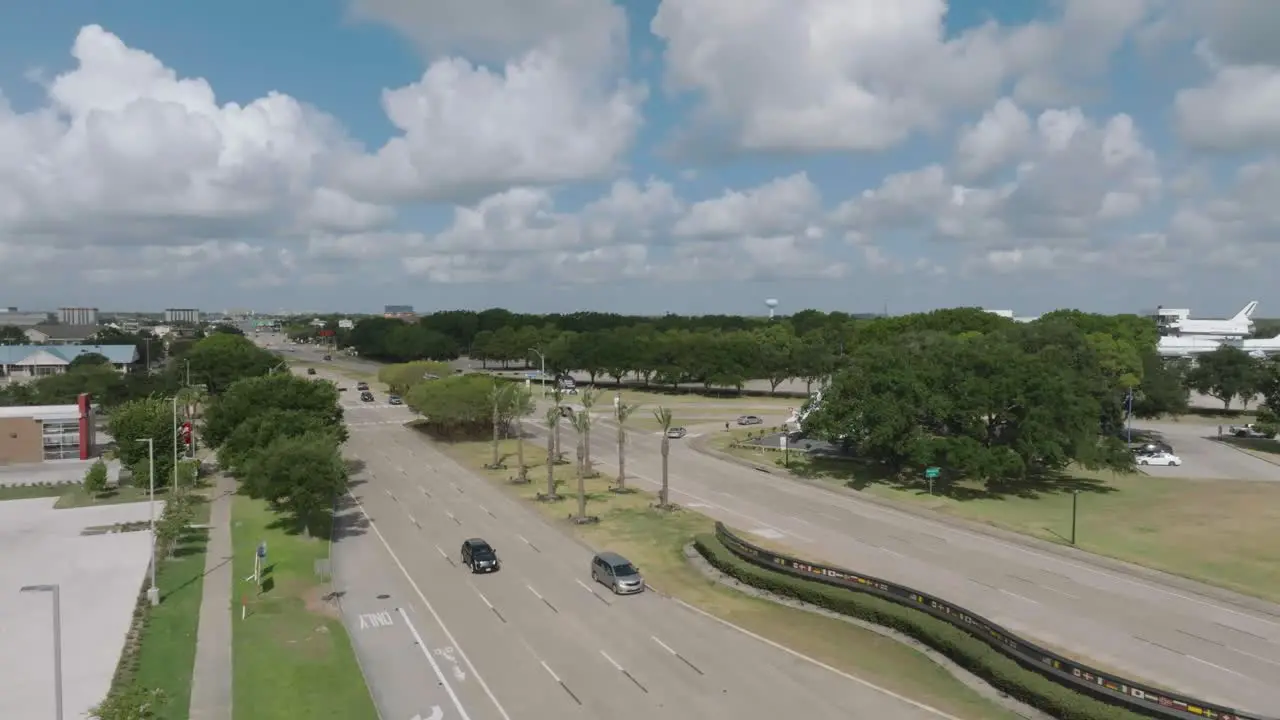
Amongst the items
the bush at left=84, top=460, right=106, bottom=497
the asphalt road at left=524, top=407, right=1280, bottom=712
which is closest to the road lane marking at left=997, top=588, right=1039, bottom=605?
the asphalt road at left=524, top=407, right=1280, bottom=712

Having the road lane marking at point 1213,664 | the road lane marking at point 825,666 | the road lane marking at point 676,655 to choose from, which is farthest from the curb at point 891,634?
the road lane marking at point 1213,664

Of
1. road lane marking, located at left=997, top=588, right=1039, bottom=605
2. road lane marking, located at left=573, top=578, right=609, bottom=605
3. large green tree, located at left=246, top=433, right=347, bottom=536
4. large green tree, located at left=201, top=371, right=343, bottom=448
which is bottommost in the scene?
road lane marking, located at left=573, top=578, right=609, bottom=605

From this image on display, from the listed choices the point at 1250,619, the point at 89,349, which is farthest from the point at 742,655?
the point at 89,349

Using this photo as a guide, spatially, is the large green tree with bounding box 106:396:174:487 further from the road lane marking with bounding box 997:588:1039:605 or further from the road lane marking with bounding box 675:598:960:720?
the road lane marking with bounding box 997:588:1039:605

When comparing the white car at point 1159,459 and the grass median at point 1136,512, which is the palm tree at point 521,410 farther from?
the white car at point 1159,459

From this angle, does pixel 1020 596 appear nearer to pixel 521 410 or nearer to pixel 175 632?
pixel 175 632

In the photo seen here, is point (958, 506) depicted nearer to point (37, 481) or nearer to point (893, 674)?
point (893, 674)
